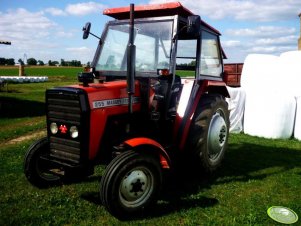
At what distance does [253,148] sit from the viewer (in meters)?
7.46

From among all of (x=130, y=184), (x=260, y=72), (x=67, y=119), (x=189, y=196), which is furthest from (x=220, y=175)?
(x=260, y=72)

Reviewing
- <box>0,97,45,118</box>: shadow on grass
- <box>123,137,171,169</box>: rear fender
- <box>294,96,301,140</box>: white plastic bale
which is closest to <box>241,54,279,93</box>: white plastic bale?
<box>294,96,301,140</box>: white plastic bale

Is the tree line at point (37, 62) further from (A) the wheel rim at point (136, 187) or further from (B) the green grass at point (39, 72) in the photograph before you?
(A) the wheel rim at point (136, 187)

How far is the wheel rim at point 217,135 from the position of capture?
5.18 m

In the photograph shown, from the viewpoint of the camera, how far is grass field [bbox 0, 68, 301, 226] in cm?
378

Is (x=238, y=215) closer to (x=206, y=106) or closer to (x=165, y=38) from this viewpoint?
(x=206, y=106)

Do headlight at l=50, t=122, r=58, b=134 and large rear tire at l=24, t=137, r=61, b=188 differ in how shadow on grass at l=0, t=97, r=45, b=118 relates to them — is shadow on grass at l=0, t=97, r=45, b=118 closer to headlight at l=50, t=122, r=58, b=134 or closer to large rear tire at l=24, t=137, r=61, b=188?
large rear tire at l=24, t=137, r=61, b=188

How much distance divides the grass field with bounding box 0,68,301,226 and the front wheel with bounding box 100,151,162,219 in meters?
0.16

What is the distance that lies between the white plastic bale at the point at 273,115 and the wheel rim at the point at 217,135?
348 cm

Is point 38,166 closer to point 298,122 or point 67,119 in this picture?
point 67,119

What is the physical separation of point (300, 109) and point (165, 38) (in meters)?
5.49

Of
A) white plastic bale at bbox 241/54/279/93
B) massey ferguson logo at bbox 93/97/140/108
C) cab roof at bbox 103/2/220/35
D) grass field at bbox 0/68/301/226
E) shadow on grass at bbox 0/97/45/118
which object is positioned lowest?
shadow on grass at bbox 0/97/45/118

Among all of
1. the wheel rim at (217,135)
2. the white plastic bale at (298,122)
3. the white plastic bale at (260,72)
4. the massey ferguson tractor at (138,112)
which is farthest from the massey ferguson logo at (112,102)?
the white plastic bale at (298,122)

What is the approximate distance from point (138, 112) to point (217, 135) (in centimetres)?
152
